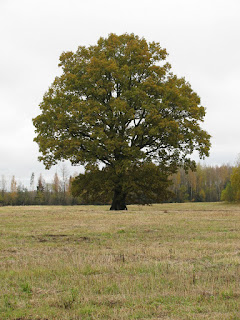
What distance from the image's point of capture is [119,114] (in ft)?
97.4

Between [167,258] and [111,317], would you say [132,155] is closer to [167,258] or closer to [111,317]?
[167,258]

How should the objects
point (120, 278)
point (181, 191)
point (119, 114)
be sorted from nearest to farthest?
1. point (120, 278)
2. point (119, 114)
3. point (181, 191)

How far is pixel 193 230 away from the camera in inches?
559

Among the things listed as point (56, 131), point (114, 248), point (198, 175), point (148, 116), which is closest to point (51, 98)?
point (56, 131)

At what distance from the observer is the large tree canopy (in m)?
28.4

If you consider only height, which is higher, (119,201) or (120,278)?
(119,201)

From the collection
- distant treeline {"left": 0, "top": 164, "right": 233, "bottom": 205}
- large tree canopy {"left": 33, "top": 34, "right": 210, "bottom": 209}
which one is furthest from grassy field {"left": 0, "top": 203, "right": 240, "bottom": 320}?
distant treeline {"left": 0, "top": 164, "right": 233, "bottom": 205}

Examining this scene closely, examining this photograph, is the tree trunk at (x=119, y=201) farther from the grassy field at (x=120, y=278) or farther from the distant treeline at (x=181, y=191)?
the distant treeline at (x=181, y=191)

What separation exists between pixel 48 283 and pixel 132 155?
22143 mm

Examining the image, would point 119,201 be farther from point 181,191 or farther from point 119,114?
point 181,191

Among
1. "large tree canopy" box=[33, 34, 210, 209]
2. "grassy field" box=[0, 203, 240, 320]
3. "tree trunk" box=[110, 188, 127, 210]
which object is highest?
"large tree canopy" box=[33, 34, 210, 209]

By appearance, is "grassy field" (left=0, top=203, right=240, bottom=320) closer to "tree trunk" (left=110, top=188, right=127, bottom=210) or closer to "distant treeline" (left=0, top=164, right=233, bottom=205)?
"tree trunk" (left=110, top=188, right=127, bottom=210)

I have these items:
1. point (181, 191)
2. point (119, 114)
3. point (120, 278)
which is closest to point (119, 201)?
point (119, 114)

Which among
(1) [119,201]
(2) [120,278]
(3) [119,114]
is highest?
(3) [119,114]
